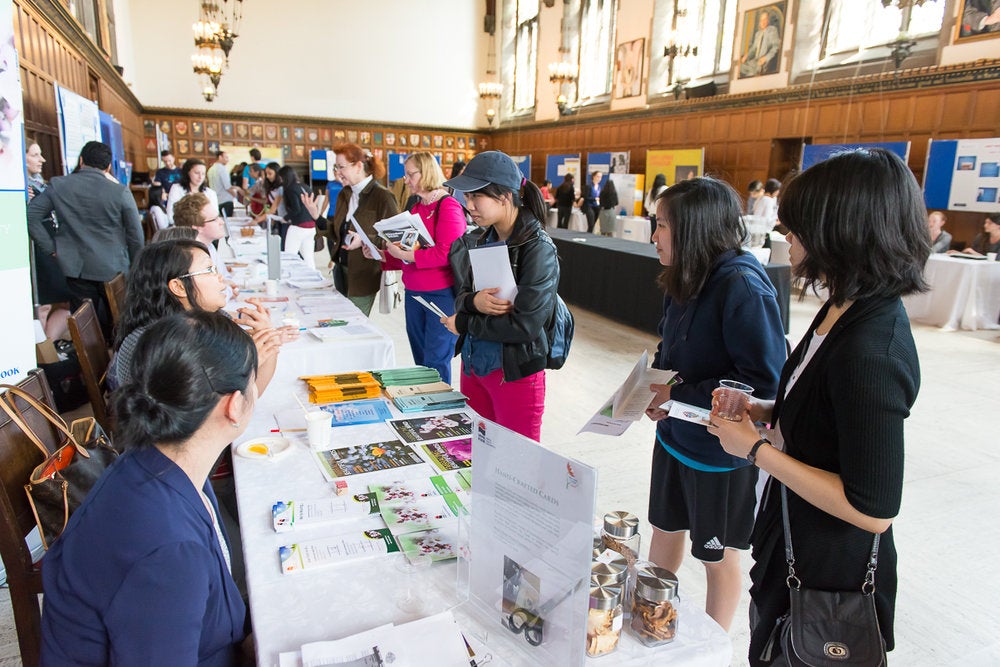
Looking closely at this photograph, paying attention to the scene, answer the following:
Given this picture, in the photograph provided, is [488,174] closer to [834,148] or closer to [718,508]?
[718,508]

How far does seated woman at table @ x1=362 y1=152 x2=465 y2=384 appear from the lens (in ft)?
10.8

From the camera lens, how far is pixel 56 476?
1.49 metres

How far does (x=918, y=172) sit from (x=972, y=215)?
986 mm

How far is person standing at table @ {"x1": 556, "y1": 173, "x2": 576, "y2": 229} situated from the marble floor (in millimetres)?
7794

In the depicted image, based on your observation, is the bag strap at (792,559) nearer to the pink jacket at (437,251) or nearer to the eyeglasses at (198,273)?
the eyeglasses at (198,273)

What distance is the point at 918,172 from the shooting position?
8.58 m

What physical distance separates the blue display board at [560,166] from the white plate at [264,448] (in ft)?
47.8

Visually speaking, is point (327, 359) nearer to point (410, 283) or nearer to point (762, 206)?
point (410, 283)

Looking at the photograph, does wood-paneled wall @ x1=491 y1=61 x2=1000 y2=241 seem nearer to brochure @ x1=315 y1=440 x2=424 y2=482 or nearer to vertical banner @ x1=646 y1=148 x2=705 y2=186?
vertical banner @ x1=646 y1=148 x2=705 y2=186

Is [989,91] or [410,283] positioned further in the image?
[989,91]

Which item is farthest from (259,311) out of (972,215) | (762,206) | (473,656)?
(972,215)

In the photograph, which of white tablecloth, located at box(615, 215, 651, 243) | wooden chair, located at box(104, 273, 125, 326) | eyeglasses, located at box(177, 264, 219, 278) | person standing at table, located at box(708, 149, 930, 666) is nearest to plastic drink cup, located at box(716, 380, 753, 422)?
person standing at table, located at box(708, 149, 930, 666)

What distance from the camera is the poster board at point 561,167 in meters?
15.5

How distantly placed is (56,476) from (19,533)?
16 cm
